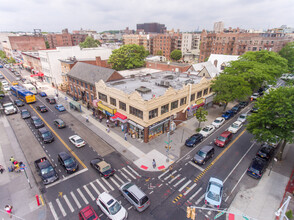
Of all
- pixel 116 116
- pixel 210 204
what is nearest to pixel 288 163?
pixel 210 204

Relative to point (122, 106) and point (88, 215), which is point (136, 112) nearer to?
point (122, 106)

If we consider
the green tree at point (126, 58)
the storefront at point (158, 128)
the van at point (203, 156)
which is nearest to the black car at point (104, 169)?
the storefront at point (158, 128)

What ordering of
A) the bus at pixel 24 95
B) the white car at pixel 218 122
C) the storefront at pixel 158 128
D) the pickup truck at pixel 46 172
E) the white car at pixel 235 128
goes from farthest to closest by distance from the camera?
the bus at pixel 24 95 → the white car at pixel 218 122 → the white car at pixel 235 128 → the storefront at pixel 158 128 → the pickup truck at pixel 46 172

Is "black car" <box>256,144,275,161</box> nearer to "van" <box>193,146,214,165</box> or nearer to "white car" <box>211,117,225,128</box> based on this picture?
"van" <box>193,146,214,165</box>

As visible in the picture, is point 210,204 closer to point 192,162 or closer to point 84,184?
point 192,162

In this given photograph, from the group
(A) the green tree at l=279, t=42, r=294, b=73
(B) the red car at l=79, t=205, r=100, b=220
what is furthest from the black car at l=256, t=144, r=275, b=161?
(A) the green tree at l=279, t=42, r=294, b=73

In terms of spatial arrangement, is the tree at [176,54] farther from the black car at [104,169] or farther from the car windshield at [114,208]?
the car windshield at [114,208]

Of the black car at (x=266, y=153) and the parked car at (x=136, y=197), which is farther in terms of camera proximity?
the black car at (x=266, y=153)

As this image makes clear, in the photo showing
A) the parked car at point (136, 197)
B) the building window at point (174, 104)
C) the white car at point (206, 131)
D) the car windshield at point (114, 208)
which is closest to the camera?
the car windshield at point (114, 208)
